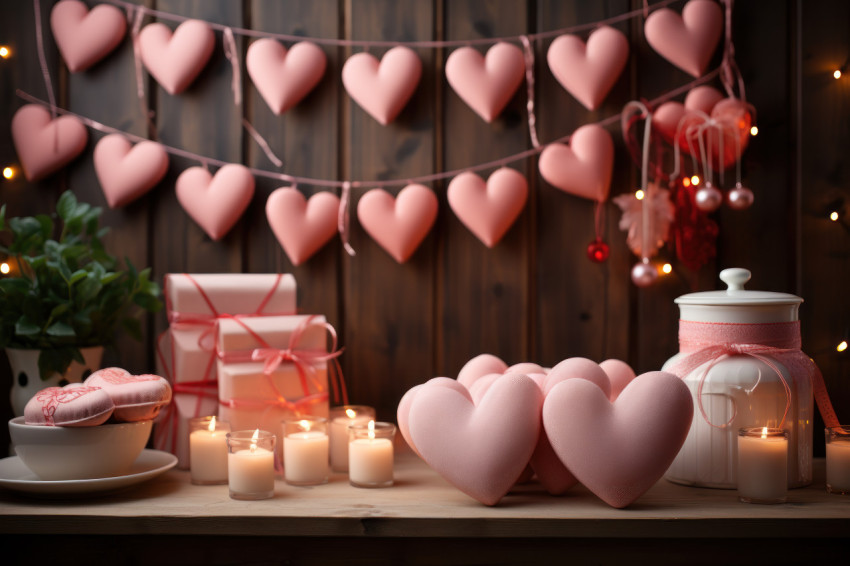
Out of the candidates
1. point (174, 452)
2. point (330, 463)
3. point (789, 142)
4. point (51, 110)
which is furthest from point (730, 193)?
point (51, 110)

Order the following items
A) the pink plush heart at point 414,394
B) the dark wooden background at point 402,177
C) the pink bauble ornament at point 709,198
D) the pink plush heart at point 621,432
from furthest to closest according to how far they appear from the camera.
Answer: the dark wooden background at point 402,177, the pink bauble ornament at point 709,198, the pink plush heart at point 414,394, the pink plush heart at point 621,432

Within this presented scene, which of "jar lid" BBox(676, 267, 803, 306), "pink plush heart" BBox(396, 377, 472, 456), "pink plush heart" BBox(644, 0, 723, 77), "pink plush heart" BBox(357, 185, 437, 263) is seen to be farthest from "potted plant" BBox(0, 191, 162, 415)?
"pink plush heart" BBox(644, 0, 723, 77)

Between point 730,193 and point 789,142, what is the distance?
198 mm

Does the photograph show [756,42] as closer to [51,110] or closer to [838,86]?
[838,86]

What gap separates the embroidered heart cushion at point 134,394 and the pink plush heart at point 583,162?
2.65ft

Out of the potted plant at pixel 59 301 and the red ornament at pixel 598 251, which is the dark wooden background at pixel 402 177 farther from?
the potted plant at pixel 59 301

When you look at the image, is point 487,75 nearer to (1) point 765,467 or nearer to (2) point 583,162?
(2) point 583,162

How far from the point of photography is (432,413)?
1050 mm

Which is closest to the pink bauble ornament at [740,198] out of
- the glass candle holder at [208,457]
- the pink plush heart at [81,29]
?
the glass candle holder at [208,457]

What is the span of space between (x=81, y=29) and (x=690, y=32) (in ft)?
3.89

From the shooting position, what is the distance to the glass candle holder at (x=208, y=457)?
118 centimetres

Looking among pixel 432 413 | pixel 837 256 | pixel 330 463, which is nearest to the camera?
pixel 432 413

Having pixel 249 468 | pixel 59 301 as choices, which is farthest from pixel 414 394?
pixel 59 301

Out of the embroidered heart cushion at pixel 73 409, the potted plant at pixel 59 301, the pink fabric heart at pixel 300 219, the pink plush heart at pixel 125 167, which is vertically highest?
the pink plush heart at pixel 125 167
